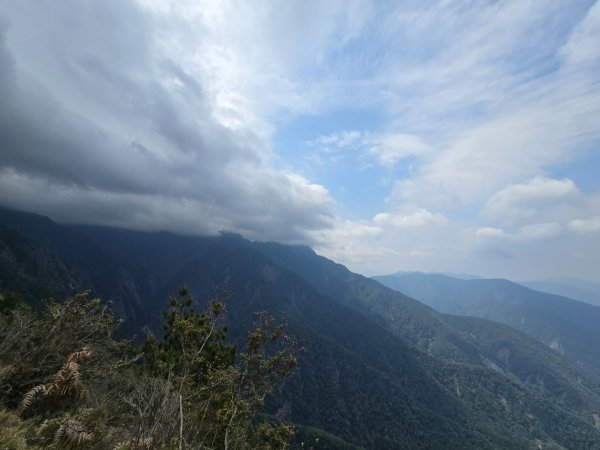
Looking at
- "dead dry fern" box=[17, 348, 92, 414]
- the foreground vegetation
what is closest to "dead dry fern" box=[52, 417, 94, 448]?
the foreground vegetation

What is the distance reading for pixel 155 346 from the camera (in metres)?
38.3

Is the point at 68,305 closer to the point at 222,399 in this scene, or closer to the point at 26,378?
the point at 26,378

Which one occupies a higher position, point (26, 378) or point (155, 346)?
point (26, 378)

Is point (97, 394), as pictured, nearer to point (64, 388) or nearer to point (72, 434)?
point (64, 388)

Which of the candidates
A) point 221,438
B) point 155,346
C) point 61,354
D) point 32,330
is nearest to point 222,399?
point 221,438

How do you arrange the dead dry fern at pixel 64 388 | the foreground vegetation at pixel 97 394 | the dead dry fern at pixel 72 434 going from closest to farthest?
the dead dry fern at pixel 72 434 → the foreground vegetation at pixel 97 394 → the dead dry fern at pixel 64 388

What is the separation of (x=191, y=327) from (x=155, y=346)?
23.0 m

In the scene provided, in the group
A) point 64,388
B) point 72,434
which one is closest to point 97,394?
point 64,388

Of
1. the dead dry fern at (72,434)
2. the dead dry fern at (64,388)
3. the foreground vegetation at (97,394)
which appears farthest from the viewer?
the dead dry fern at (64,388)

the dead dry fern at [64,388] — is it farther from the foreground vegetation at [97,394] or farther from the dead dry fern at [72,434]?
the dead dry fern at [72,434]

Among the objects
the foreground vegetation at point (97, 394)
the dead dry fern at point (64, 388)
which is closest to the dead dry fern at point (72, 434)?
the foreground vegetation at point (97, 394)

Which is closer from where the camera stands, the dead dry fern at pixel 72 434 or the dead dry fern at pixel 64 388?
the dead dry fern at pixel 72 434

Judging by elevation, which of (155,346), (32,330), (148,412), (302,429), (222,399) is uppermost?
(32,330)

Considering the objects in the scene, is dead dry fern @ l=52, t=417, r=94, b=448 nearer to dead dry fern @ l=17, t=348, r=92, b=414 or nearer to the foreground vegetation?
the foreground vegetation
